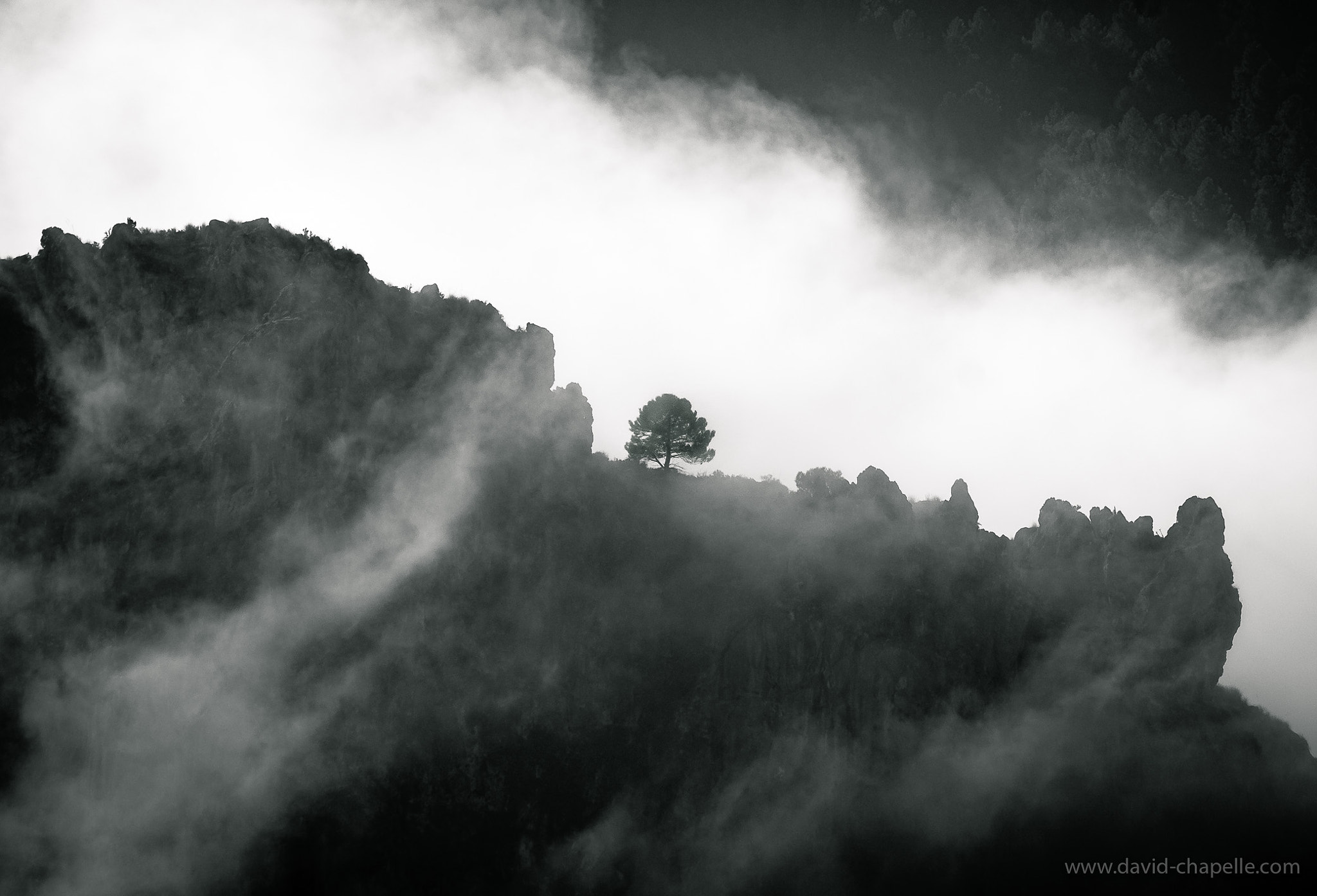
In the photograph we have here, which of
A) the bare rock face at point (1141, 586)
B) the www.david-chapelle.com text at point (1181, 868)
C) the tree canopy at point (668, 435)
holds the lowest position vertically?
the www.david-chapelle.com text at point (1181, 868)

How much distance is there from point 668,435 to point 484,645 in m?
23.0

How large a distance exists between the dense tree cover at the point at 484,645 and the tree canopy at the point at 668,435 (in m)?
6.24

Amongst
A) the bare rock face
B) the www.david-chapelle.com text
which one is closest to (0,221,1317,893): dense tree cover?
the bare rock face

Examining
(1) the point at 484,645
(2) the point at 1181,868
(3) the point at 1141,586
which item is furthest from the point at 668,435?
(2) the point at 1181,868

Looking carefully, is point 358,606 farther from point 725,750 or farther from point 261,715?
point 725,750

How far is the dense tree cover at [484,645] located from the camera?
63344 mm

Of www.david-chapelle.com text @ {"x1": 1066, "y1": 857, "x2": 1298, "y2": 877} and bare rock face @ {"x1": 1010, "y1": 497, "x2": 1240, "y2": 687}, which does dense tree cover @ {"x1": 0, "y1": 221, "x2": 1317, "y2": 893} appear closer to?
bare rock face @ {"x1": 1010, "y1": 497, "x2": 1240, "y2": 687}

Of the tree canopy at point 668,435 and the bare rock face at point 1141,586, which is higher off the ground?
the tree canopy at point 668,435

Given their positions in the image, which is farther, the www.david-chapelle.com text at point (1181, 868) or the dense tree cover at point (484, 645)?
the www.david-chapelle.com text at point (1181, 868)

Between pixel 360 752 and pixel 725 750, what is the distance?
73.8 feet

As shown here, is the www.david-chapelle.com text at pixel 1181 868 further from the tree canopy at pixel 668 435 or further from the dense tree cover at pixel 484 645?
→ the tree canopy at pixel 668 435

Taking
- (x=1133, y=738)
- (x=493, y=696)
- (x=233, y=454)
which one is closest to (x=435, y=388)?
(x=233, y=454)

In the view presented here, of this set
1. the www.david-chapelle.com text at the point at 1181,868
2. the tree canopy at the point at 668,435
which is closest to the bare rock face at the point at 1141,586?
the www.david-chapelle.com text at the point at 1181,868

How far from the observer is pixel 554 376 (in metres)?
76.5
